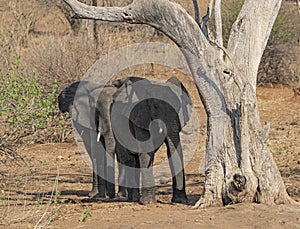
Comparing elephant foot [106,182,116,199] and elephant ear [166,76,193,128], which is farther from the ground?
Answer: elephant ear [166,76,193,128]

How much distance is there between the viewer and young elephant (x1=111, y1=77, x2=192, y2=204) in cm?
930

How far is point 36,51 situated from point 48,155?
8.68 feet

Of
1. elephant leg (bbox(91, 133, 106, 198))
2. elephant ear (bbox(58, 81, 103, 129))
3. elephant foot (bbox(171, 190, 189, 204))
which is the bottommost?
elephant foot (bbox(171, 190, 189, 204))

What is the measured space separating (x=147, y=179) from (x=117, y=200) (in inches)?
29.9

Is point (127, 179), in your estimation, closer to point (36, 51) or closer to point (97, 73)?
point (97, 73)

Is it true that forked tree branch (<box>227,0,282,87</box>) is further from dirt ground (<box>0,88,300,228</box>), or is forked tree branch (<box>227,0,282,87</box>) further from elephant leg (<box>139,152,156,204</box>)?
elephant leg (<box>139,152,156,204</box>)

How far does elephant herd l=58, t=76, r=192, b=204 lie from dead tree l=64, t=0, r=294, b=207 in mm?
1095

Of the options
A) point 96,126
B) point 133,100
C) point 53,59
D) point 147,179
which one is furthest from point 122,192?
point 53,59

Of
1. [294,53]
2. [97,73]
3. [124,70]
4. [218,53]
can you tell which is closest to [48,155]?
[97,73]

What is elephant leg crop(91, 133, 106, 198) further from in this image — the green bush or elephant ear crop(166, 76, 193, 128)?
the green bush

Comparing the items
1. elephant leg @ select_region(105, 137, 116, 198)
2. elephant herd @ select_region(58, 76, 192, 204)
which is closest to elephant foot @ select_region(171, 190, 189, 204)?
elephant herd @ select_region(58, 76, 192, 204)

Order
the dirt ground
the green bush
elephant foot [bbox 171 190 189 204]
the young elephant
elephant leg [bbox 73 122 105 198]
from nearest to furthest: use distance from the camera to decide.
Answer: the dirt ground, the green bush, elephant foot [bbox 171 190 189 204], the young elephant, elephant leg [bbox 73 122 105 198]

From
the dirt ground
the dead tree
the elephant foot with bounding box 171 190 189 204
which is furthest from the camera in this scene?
the elephant foot with bounding box 171 190 189 204

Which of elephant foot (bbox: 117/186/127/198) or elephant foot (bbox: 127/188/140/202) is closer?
elephant foot (bbox: 127/188/140/202)
